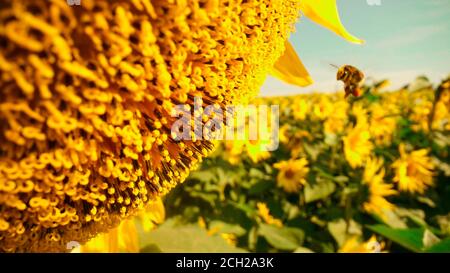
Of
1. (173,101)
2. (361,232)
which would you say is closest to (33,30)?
(173,101)

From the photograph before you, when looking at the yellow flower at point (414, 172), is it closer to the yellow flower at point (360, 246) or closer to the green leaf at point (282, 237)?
the yellow flower at point (360, 246)

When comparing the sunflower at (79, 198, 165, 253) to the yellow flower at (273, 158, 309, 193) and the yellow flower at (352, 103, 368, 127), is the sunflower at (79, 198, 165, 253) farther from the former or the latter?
the yellow flower at (352, 103, 368, 127)

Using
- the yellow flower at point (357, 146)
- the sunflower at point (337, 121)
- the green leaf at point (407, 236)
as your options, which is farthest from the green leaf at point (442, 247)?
the sunflower at point (337, 121)

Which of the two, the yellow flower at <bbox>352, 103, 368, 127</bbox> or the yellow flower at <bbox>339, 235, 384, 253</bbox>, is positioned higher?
the yellow flower at <bbox>352, 103, 368, 127</bbox>

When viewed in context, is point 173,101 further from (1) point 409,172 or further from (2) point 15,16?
(1) point 409,172

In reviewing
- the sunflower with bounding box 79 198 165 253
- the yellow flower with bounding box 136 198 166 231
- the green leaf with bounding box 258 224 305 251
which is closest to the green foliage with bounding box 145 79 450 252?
the green leaf with bounding box 258 224 305 251

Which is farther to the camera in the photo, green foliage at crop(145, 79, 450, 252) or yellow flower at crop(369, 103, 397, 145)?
yellow flower at crop(369, 103, 397, 145)
